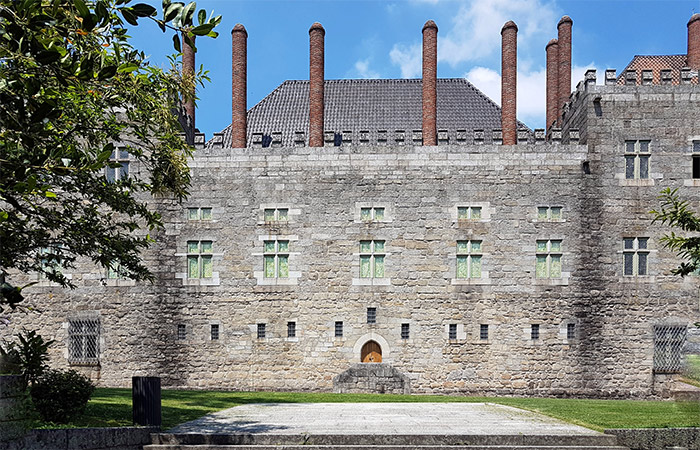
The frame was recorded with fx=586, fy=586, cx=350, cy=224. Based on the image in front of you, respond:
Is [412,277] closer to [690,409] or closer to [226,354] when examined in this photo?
[226,354]

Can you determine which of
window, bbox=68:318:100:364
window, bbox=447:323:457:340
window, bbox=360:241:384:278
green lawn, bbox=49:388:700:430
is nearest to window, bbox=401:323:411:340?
window, bbox=447:323:457:340

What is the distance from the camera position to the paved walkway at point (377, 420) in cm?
966

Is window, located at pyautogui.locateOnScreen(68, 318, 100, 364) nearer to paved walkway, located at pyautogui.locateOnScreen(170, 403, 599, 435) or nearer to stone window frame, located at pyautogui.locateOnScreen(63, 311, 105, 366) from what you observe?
stone window frame, located at pyautogui.locateOnScreen(63, 311, 105, 366)

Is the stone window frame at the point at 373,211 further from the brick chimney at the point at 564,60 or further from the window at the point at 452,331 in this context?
the brick chimney at the point at 564,60

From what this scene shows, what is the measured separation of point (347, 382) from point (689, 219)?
11714 mm

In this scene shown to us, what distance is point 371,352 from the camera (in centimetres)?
2103

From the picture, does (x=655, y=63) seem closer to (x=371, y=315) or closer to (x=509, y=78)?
(x=509, y=78)

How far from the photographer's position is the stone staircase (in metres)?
8.98

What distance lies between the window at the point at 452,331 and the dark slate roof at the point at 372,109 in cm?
796

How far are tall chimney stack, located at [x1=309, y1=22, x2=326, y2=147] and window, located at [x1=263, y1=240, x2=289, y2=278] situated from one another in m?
3.94

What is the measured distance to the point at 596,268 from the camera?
2086 cm

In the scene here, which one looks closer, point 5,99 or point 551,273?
point 5,99

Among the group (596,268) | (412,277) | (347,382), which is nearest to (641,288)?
(596,268)

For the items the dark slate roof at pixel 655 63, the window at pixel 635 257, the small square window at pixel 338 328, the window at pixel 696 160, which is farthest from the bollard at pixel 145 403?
the dark slate roof at pixel 655 63
